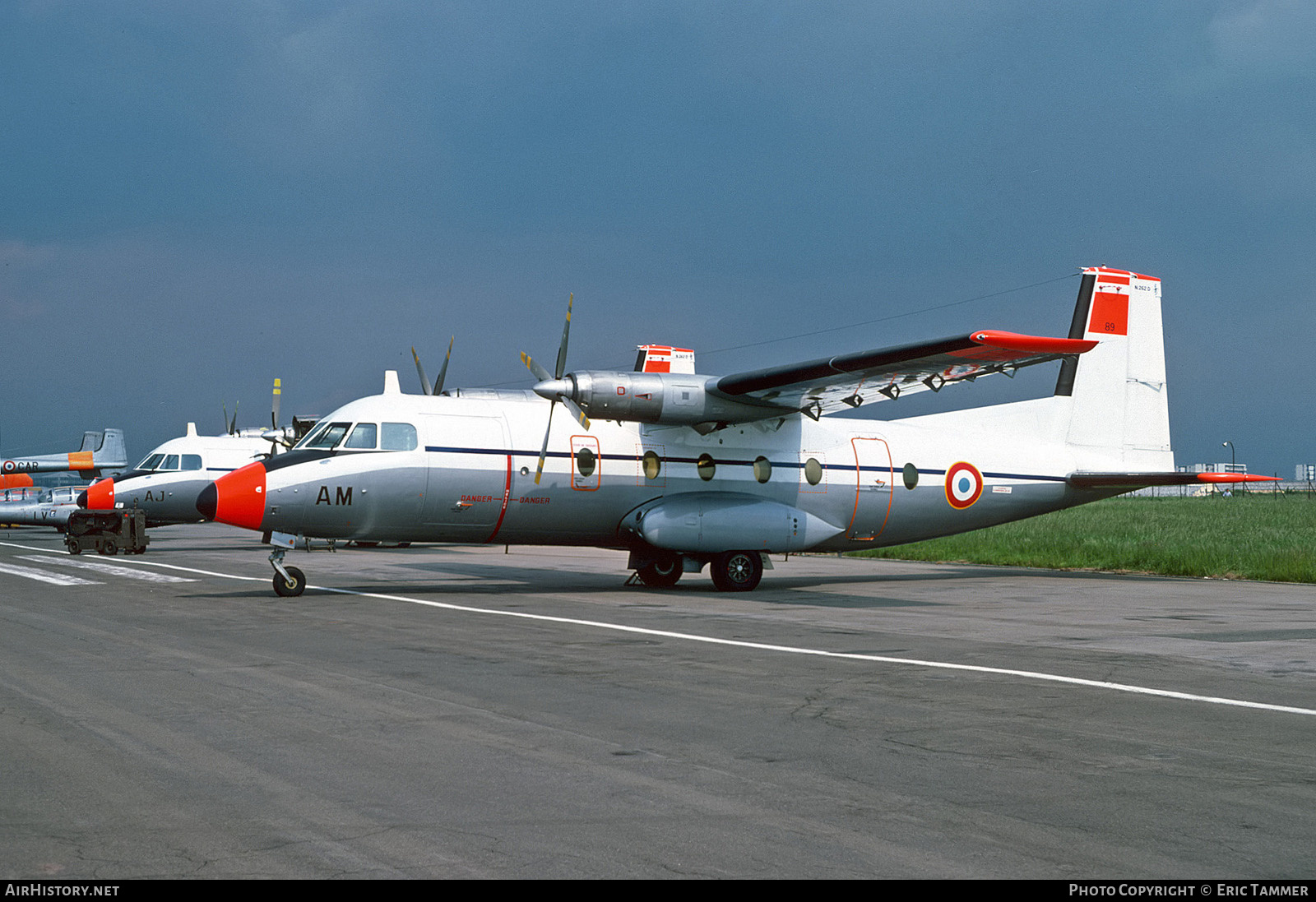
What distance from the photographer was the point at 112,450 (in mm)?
77250

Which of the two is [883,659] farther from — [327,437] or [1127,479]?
[1127,479]

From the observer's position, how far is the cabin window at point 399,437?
17.8 m

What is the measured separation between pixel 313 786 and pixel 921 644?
24.9ft

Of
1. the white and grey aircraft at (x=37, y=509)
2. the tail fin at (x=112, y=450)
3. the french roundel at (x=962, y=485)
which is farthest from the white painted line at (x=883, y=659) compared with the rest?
the tail fin at (x=112, y=450)

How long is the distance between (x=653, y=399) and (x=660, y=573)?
3966mm

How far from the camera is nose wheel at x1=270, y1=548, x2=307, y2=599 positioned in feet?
56.1

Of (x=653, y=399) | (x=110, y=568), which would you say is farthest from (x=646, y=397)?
(x=110, y=568)

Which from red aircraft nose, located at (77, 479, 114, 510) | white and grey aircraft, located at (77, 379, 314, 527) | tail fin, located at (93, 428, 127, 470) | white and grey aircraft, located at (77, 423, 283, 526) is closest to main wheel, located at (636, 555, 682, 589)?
white and grey aircraft, located at (77, 379, 314, 527)

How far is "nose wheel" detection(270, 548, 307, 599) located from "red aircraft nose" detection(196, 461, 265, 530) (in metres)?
0.69

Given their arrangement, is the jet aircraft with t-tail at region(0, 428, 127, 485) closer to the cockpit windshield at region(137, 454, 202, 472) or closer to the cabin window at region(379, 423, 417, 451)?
the cockpit windshield at region(137, 454, 202, 472)

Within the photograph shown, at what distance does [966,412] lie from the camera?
22766 millimetres

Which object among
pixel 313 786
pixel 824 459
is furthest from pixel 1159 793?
pixel 824 459

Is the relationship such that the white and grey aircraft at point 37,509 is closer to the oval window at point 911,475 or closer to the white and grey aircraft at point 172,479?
the white and grey aircraft at point 172,479

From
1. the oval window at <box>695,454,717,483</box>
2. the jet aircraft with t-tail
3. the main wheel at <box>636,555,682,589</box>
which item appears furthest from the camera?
the jet aircraft with t-tail
